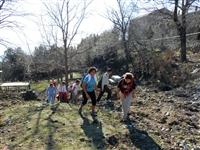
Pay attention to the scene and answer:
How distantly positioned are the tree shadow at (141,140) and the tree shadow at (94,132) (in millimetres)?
816

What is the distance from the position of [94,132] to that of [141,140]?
1.25 m

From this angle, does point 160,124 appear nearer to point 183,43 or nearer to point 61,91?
point 61,91

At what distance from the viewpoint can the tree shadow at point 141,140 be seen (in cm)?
509

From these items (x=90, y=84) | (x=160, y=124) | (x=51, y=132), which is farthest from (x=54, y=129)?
(x=160, y=124)

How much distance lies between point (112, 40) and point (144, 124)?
52.3 ft

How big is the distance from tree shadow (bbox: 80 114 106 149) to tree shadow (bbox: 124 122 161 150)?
2.68 feet

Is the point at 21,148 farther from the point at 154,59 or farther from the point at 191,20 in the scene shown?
the point at 191,20

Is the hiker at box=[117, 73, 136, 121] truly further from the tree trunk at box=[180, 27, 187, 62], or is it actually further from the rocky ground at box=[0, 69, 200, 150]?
the tree trunk at box=[180, 27, 187, 62]

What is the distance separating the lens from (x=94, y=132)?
566 centimetres

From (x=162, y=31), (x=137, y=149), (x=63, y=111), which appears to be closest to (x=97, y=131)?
(x=137, y=149)

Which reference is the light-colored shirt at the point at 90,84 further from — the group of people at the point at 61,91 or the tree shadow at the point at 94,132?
A: the group of people at the point at 61,91

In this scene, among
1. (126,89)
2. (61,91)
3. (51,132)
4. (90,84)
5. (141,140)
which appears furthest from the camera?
(61,91)

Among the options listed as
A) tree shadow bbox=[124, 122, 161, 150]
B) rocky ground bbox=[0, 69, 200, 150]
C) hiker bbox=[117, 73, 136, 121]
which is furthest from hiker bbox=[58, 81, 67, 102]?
tree shadow bbox=[124, 122, 161, 150]

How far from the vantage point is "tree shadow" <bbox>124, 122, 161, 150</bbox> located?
509 centimetres
